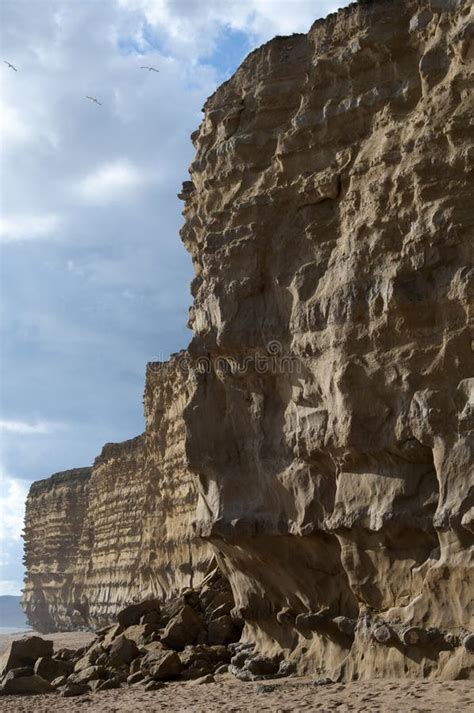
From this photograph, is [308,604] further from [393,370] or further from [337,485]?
[393,370]

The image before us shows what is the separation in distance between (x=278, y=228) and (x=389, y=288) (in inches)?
90.6

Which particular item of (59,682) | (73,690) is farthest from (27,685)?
(73,690)

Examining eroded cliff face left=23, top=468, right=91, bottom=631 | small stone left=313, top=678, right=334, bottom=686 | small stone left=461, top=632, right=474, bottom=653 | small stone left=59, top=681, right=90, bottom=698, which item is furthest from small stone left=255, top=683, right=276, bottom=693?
eroded cliff face left=23, top=468, right=91, bottom=631

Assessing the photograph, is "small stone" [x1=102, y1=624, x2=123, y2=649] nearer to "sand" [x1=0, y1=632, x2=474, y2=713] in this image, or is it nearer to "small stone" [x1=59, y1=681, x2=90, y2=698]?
"small stone" [x1=59, y1=681, x2=90, y2=698]

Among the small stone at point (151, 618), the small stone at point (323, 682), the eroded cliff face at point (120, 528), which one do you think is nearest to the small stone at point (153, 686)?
the small stone at point (323, 682)

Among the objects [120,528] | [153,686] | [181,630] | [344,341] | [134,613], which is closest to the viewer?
[344,341]

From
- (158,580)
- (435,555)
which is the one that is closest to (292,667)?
(435,555)

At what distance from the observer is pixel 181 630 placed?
12.5 metres

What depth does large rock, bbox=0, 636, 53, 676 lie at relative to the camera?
13688mm

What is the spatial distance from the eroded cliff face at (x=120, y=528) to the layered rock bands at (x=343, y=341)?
767 centimetres

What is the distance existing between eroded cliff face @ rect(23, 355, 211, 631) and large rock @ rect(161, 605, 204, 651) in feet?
22.0

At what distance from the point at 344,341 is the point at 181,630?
5.25 m

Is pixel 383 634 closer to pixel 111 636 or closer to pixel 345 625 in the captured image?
pixel 345 625

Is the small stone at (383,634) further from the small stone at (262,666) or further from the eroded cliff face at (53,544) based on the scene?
the eroded cliff face at (53,544)
